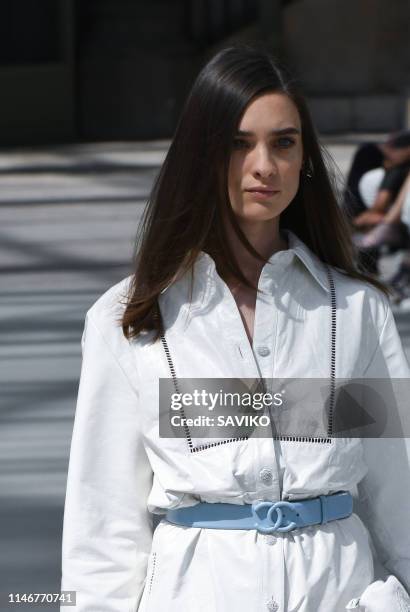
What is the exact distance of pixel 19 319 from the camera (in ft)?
29.5

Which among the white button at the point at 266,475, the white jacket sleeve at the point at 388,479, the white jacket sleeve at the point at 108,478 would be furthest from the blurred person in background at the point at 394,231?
the white button at the point at 266,475

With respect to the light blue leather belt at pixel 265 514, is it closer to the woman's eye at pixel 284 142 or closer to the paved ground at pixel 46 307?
the woman's eye at pixel 284 142

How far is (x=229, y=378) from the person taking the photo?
7.42 ft

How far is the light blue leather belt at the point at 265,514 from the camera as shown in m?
2.16

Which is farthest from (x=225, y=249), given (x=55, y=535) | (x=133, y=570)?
(x=55, y=535)

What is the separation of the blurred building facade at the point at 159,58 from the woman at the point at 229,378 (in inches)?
845

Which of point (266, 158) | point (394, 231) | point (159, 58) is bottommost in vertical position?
point (266, 158)

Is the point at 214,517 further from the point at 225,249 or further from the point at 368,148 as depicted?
the point at 368,148

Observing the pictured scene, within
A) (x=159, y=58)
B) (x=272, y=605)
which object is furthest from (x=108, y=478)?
(x=159, y=58)

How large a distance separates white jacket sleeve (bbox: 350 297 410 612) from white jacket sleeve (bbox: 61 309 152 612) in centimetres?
39

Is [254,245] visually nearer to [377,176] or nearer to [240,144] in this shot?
[240,144]

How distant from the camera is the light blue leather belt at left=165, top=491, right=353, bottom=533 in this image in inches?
84.9

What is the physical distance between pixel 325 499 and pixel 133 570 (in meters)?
0.34

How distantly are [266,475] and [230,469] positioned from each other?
57 mm
